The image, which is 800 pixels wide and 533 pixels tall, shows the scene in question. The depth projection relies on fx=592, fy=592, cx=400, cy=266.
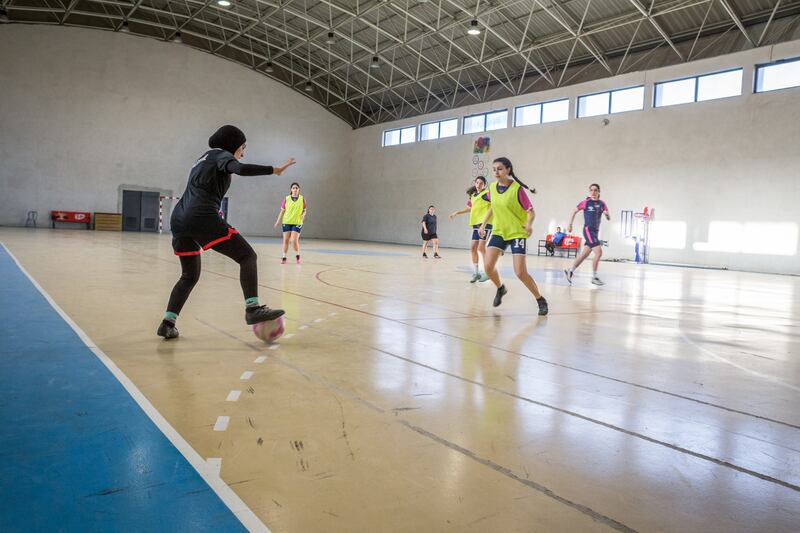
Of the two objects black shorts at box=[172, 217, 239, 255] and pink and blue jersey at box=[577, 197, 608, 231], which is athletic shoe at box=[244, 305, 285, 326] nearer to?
black shorts at box=[172, 217, 239, 255]

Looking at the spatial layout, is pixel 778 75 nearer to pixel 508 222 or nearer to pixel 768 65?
pixel 768 65

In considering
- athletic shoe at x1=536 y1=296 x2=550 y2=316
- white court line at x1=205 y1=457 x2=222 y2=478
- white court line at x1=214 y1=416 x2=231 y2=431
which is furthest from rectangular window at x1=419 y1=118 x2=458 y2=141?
white court line at x1=205 y1=457 x2=222 y2=478

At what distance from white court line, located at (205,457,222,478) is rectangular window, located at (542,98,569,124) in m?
27.9

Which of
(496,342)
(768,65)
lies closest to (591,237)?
(496,342)

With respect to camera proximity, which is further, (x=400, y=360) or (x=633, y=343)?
(x=633, y=343)

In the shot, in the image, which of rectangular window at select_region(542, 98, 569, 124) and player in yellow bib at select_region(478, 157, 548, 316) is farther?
rectangular window at select_region(542, 98, 569, 124)

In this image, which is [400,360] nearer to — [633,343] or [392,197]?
[633,343]

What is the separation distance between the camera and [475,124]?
107 ft

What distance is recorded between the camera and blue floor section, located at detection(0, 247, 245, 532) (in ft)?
6.53

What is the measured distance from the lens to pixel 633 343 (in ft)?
18.5

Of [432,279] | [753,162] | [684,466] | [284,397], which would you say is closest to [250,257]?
[284,397]

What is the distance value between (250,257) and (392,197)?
110 ft

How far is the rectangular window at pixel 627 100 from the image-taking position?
25.1m

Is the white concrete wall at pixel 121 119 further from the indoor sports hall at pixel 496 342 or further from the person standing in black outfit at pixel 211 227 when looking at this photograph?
the person standing in black outfit at pixel 211 227
